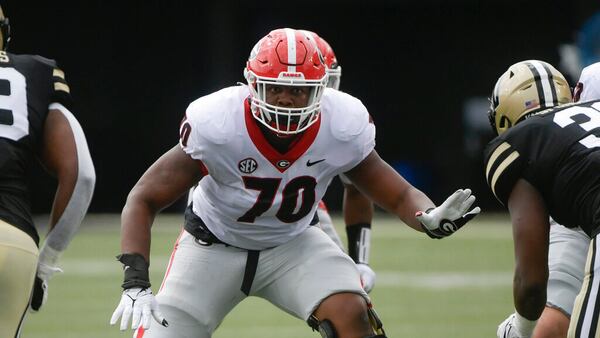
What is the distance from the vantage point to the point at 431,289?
9828 mm

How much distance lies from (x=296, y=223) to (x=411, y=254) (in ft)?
25.6

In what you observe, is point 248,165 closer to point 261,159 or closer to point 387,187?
point 261,159

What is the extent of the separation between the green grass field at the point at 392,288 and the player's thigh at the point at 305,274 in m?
2.93

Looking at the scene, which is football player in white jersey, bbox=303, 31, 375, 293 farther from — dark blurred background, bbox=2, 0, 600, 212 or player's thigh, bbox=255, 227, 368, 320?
dark blurred background, bbox=2, 0, 600, 212

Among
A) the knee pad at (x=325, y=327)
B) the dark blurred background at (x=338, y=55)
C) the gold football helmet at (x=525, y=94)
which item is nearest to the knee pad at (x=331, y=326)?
the knee pad at (x=325, y=327)

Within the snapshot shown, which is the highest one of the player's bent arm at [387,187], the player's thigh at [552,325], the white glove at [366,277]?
the player's bent arm at [387,187]

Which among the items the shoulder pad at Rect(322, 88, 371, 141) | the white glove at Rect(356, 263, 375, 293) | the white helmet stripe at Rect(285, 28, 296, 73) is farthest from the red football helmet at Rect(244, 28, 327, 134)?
the white glove at Rect(356, 263, 375, 293)

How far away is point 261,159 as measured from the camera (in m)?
4.49

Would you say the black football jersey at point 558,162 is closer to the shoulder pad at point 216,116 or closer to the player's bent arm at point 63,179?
the shoulder pad at point 216,116

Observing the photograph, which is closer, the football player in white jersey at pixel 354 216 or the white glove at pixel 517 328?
the white glove at pixel 517 328

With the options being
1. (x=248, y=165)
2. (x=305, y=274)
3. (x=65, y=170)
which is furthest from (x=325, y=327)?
(x=65, y=170)

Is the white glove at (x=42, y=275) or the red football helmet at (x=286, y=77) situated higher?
the red football helmet at (x=286, y=77)

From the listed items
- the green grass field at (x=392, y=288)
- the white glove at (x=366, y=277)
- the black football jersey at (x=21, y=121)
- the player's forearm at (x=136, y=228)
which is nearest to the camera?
the black football jersey at (x=21, y=121)

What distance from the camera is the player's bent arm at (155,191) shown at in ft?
14.3
